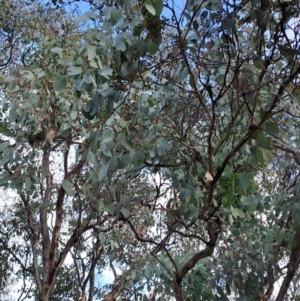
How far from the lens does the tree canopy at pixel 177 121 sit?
189cm

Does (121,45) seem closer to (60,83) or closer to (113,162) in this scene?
(60,83)

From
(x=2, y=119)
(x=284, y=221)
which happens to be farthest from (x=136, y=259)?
(x=2, y=119)

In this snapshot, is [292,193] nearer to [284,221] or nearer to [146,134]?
[284,221]

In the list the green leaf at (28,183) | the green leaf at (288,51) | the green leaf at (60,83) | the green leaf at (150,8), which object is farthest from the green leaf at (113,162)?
the green leaf at (288,51)

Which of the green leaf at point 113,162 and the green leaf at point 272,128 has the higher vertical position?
the green leaf at point 113,162

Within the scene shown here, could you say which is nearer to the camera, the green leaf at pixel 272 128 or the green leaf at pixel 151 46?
the green leaf at pixel 151 46

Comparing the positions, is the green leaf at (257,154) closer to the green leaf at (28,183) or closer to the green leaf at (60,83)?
the green leaf at (60,83)

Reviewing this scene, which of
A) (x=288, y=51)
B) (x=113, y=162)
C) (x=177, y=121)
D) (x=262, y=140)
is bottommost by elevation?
(x=262, y=140)

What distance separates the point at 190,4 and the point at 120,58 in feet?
1.15

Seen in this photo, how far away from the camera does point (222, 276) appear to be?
3.39 m

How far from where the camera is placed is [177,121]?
264 cm

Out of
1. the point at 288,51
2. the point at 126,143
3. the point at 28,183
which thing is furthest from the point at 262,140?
the point at 28,183

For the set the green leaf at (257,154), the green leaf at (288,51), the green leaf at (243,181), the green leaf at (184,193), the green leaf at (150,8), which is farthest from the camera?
the green leaf at (184,193)

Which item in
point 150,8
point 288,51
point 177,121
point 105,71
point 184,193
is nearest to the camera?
point 150,8
